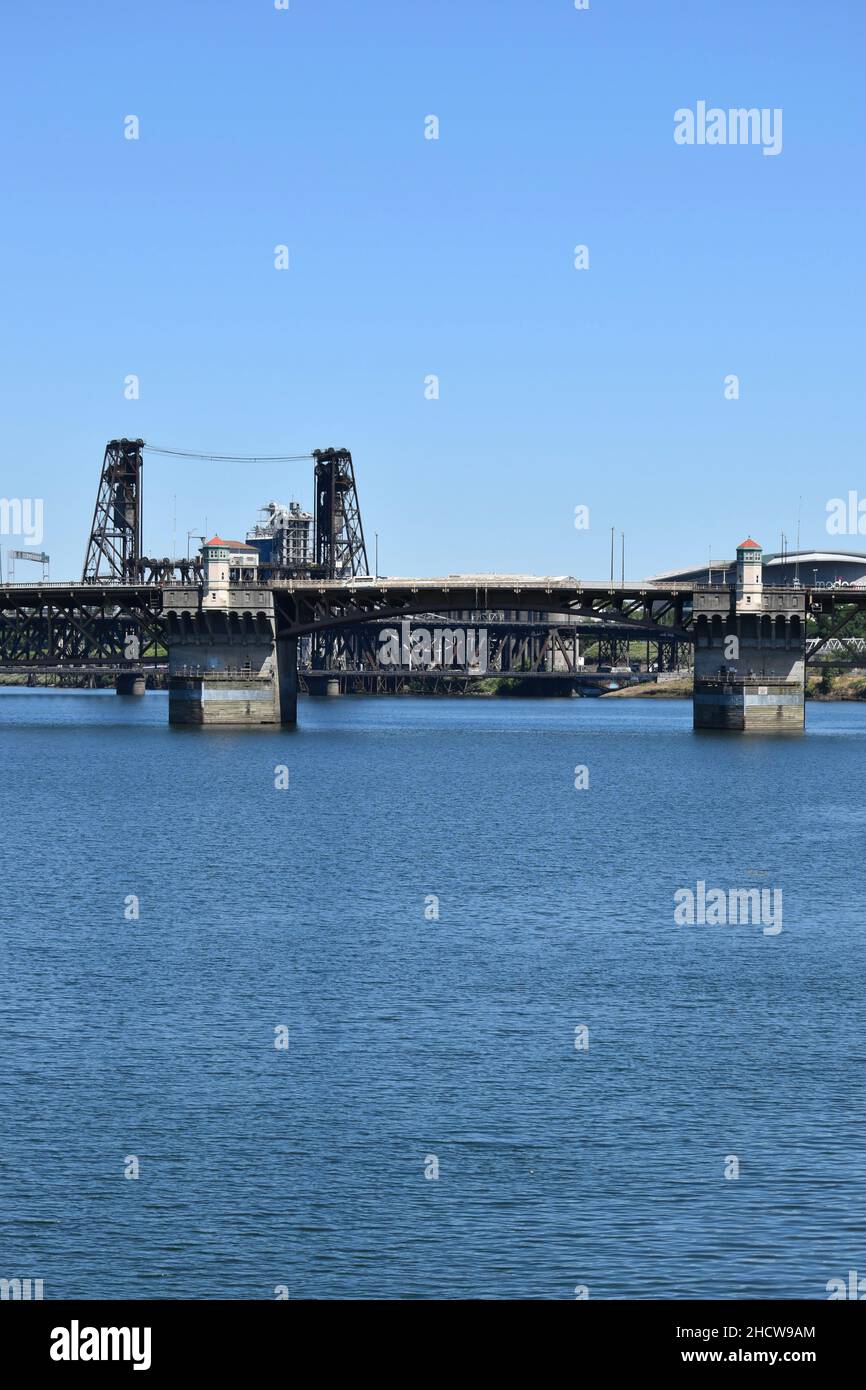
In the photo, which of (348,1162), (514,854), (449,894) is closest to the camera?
(348,1162)

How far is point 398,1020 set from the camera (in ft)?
160

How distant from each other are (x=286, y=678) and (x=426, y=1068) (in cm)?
15019

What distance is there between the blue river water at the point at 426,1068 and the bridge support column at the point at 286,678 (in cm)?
9587

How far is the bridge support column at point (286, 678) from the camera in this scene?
18850 centimetres

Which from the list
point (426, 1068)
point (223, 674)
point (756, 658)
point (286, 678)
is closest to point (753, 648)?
point (756, 658)

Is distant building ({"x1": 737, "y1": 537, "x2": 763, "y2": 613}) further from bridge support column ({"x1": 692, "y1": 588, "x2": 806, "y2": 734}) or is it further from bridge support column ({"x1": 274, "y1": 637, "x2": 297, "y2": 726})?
bridge support column ({"x1": 274, "y1": 637, "x2": 297, "y2": 726})

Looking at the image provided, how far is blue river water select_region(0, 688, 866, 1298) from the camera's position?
32312mm

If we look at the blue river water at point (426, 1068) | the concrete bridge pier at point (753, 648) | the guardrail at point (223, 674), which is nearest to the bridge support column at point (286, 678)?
the guardrail at point (223, 674)

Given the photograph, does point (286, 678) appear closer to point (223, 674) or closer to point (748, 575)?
point (223, 674)

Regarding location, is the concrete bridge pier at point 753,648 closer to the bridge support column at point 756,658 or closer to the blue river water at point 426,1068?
the bridge support column at point 756,658
